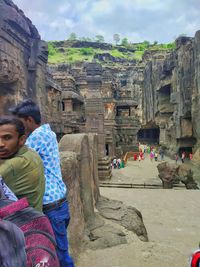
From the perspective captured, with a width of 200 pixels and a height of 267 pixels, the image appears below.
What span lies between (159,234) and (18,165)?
4.32 meters

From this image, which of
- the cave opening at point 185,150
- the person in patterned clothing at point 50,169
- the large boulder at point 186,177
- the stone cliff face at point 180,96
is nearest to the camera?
the person in patterned clothing at point 50,169

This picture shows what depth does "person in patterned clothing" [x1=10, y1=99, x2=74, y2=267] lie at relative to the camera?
2039mm

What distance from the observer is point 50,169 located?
82.3 inches

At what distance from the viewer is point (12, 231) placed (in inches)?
35.2

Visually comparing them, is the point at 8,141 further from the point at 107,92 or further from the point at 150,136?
the point at 150,136

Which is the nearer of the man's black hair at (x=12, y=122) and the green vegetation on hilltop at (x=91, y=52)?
the man's black hair at (x=12, y=122)

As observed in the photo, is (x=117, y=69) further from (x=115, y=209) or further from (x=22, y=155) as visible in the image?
(x=22, y=155)

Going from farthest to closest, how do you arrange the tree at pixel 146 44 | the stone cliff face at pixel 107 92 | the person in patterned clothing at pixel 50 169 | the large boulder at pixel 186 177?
the tree at pixel 146 44 → the large boulder at pixel 186 177 → the stone cliff face at pixel 107 92 → the person in patterned clothing at pixel 50 169

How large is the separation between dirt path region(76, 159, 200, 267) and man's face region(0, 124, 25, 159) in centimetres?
202

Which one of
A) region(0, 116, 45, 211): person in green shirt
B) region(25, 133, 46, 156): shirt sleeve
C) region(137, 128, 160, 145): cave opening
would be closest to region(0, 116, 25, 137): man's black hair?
region(0, 116, 45, 211): person in green shirt

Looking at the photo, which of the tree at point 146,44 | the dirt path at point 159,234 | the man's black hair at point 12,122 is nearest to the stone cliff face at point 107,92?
the dirt path at point 159,234

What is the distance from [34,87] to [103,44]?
65.5 meters

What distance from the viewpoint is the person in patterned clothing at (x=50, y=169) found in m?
2.04

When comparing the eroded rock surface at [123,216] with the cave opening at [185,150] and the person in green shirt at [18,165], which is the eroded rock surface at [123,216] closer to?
the person in green shirt at [18,165]
